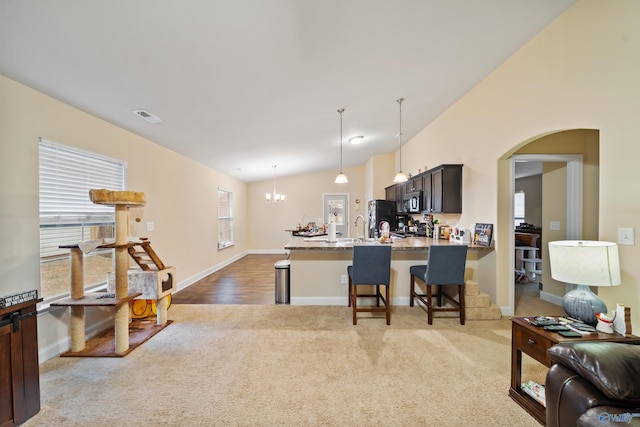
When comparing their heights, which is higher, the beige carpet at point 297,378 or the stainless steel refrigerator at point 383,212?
the stainless steel refrigerator at point 383,212

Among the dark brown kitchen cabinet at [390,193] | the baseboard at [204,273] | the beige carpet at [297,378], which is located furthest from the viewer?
the dark brown kitchen cabinet at [390,193]

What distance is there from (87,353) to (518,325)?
144 inches

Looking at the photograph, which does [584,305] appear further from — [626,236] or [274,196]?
[274,196]

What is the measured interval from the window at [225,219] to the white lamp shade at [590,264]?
6.30 meters

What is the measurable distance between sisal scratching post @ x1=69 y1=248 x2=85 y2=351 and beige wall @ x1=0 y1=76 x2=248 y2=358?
0.47 feet

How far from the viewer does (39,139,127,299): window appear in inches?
92.2

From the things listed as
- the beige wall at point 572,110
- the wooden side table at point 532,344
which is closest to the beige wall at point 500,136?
the beige wall at point 572,110

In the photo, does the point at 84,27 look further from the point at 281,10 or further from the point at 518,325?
the point at 518,325

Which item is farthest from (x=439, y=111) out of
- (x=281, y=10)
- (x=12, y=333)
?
(x=12, y=333)

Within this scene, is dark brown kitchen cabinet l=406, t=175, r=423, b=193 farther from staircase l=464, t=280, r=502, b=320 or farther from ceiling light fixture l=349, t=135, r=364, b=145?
staircase l=464, t=280, r=502, b=320

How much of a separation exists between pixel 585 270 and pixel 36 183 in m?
4.17

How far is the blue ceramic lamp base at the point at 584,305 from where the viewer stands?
5.61 feet

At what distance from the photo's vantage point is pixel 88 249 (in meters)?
2.28

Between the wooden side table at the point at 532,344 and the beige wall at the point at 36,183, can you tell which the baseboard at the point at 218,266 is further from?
the wooden side table at the point at 532,344
